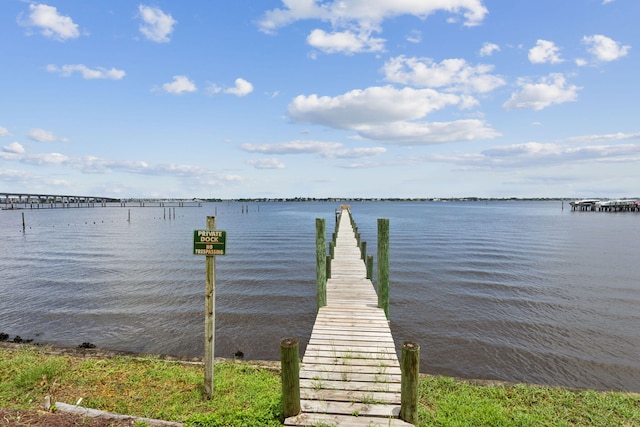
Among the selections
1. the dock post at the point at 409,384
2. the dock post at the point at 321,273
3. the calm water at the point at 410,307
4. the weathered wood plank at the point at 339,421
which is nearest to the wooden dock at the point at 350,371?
the weathered wood plank at the point at 339,421

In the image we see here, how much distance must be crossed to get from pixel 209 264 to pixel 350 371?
9.71 feet

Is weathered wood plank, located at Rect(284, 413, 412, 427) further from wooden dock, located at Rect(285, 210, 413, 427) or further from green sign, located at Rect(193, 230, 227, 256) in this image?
green sign, located at Rect(193, 230, 227, 256)

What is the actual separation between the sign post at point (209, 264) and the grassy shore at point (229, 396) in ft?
1.50

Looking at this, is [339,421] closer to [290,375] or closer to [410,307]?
[290,375]

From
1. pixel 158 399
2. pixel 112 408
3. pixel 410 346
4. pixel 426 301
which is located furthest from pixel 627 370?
pixel 112 408

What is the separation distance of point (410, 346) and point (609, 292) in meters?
15.5

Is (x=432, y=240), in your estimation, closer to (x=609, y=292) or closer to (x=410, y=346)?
(x=609, y=292)

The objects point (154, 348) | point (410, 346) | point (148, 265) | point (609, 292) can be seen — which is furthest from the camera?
point (148, 265)

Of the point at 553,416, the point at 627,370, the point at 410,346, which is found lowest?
the point at 627,370

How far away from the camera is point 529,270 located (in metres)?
19.5

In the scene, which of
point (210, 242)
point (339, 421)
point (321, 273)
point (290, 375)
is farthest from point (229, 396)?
point (321, 273)

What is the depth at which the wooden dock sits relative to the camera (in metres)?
4.86

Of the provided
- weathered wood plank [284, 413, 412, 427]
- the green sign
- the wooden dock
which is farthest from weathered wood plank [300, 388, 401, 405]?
the green sign

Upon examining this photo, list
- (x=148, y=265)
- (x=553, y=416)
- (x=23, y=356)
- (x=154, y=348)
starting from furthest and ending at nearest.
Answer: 1. (x=148, y=265)
2. (x=154, y=348)
3. (x=23, y=356)
4. (x=553, y=416)
